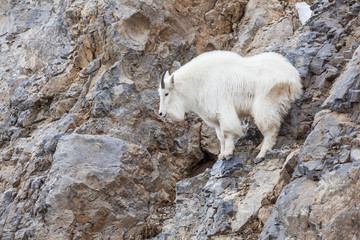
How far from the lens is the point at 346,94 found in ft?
23.1

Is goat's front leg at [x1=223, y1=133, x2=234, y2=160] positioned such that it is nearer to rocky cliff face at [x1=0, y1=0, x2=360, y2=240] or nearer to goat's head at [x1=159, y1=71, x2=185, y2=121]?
rocky cliff face at [x1=0, y1=0, x2=360, y2=240]

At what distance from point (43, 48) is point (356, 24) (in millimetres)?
12276

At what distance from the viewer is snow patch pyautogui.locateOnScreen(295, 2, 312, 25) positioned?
44.3 ft

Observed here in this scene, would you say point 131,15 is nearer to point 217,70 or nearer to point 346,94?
point 217,70

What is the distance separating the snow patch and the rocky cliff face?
314mm

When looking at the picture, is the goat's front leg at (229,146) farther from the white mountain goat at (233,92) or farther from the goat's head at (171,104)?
the goat's head at (171,104)

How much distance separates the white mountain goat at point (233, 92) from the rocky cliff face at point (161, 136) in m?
0.53

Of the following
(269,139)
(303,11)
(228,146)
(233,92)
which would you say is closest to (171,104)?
(233,92)

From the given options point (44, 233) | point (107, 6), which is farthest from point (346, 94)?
point (107, 6)

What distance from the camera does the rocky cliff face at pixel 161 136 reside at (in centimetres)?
667

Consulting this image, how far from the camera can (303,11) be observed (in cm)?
1373

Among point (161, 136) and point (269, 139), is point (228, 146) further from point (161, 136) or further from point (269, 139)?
point (161, 136)

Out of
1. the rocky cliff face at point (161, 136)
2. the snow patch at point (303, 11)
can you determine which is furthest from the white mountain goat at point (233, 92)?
the snow patch at point (303, 11)

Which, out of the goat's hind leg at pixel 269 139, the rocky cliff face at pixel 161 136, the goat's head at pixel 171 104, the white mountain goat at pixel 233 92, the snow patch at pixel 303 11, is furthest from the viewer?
the snow patch at pixel 303 11
